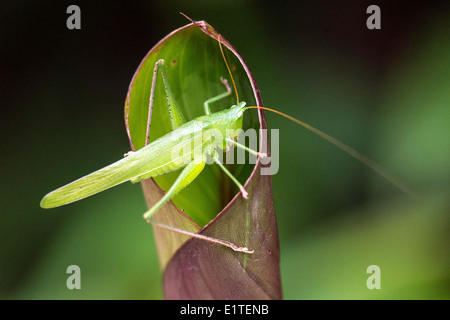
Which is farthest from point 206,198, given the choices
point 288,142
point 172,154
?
point 288,142

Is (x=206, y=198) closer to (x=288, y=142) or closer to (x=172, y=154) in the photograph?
(x=172, y=154)

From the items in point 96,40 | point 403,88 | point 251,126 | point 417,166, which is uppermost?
point 96,40

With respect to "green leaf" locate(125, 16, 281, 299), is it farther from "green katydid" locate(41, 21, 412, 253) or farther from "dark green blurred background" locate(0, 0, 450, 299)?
"dark green blurred background" locate(0, 0, 450, 299)

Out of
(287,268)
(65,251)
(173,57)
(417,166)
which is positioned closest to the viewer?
(173,57)

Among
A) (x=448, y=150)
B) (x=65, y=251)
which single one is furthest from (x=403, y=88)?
(x=65, y=251)

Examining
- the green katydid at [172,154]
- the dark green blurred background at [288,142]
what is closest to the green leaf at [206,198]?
the green katydid at [172,154]

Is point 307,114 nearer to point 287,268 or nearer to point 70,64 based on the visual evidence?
point 287,268

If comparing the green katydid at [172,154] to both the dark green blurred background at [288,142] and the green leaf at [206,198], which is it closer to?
the green leaf at [206,198]

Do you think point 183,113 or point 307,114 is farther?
point 307,114
